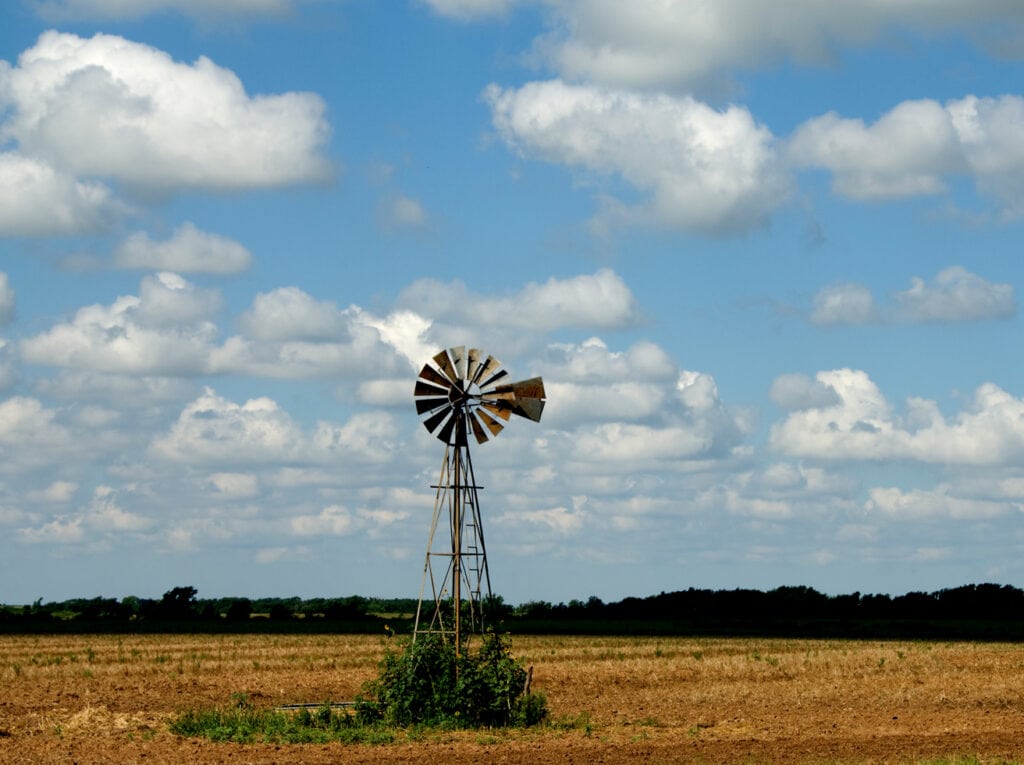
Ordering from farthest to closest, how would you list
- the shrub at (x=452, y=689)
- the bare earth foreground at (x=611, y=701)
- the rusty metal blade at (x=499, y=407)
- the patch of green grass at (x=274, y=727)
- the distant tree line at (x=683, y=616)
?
the distant tree line at (x=683, y=616) < the rusty metal blade at (x=499, y=407) < the shrub at (x=452, y=689) < the patch of green grass at (x=274, y=727) < the bare earth foreground at (x=611, y=701)

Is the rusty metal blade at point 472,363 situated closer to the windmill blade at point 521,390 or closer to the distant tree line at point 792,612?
the windmill blade at point 521,390

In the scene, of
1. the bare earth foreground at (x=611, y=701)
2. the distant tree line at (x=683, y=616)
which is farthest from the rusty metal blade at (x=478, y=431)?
the distant tree line at (x=683, y=616)

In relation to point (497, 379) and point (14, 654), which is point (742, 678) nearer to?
point (497, 379)

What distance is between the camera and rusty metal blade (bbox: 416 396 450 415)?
109ft

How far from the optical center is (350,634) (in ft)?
289

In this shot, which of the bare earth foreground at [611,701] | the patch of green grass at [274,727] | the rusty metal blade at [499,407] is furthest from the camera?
the rusty metal blade at [499,407]

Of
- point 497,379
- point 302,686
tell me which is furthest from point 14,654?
point 497,379

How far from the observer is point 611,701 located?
41.3m

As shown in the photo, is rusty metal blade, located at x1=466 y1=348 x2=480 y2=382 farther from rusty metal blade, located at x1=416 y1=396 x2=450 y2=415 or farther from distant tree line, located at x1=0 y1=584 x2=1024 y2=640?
distant tree line, located at x1=0 y1=584 x2=1024 y2=640

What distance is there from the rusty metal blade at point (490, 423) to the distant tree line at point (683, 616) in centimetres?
5959

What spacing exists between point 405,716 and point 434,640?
1967 mm

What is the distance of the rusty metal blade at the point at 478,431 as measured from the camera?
3341 cm

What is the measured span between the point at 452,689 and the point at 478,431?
638 cm

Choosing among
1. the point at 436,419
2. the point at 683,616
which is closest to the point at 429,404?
the point at 436,419
